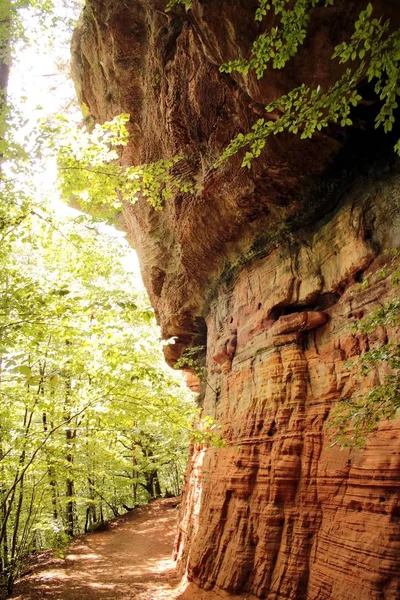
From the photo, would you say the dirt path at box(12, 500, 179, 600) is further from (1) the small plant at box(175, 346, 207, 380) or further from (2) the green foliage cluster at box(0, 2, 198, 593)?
(1) the small plant at box(175, 346, 207, 380)

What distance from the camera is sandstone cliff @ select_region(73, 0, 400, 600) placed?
582 cm

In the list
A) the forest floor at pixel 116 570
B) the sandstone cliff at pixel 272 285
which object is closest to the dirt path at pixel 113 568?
the forest floor at pixel 116 570

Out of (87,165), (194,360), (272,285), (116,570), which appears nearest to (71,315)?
(87,165)

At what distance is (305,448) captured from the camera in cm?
709

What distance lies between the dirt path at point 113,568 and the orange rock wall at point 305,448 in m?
1.35

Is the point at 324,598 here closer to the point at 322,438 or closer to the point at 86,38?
the point at 322,438

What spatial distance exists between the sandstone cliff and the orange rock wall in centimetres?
3

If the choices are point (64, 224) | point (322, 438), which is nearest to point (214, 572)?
point (322, 438)

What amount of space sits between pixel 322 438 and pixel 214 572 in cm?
386

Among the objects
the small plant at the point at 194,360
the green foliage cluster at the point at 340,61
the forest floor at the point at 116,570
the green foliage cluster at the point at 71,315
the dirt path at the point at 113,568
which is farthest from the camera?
the small plant at the point at 194,360

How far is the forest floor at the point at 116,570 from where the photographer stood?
9.13 metres

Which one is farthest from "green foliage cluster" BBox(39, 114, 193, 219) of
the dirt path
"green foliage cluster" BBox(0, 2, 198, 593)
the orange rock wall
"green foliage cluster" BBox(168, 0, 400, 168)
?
the dirt path

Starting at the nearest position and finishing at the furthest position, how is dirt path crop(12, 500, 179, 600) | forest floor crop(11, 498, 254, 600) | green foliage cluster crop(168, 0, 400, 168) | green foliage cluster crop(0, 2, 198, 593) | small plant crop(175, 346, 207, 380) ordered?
green foliage cluster crop(168, 0, 400, 168)
green foliage cluster crop(0, 2, 198, 593)
forest floor crop(11, 498, 254, 600)
dirt path crop(12, 500, 179, 600)
small plant crop(175, 346, 207, 380)

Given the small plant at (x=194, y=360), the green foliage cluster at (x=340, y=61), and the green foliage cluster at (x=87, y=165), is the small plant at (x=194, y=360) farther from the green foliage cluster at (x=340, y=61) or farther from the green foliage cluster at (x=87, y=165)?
the green foliage cluster at (x=340, y=61)
